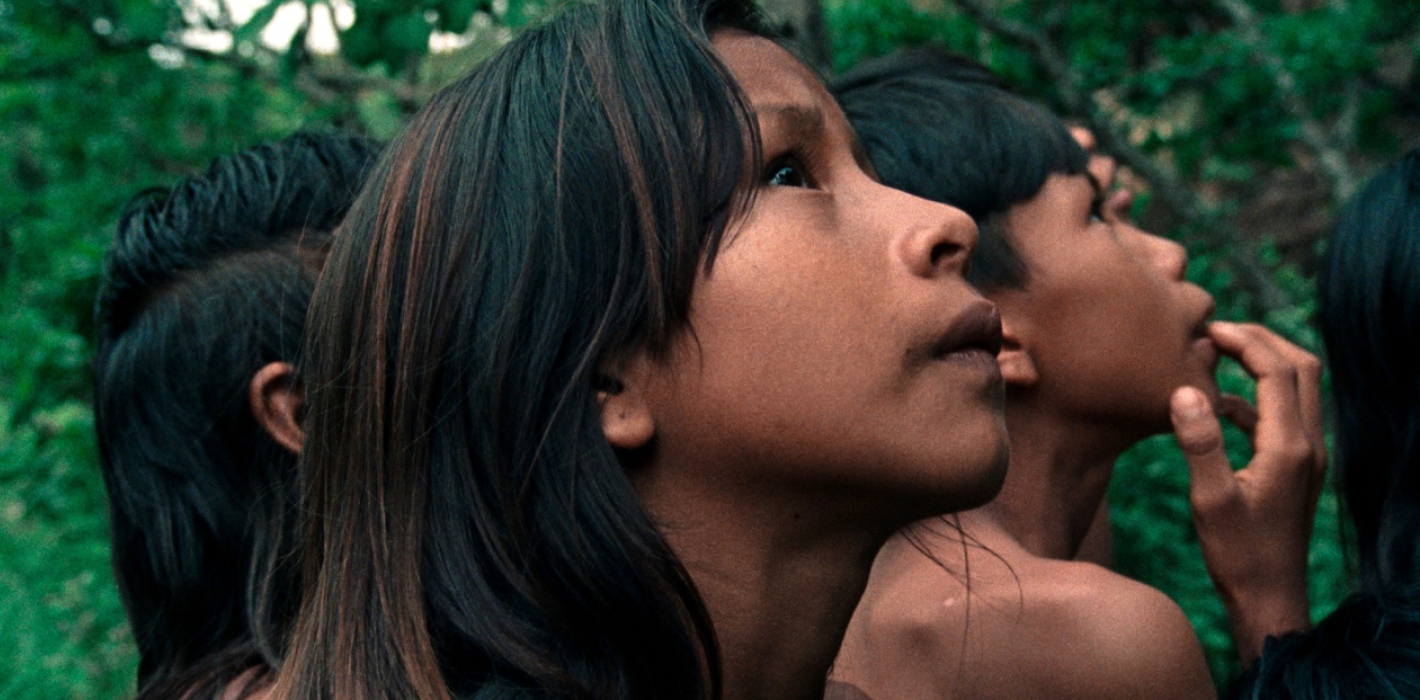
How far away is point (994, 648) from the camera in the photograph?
2225 millimetres

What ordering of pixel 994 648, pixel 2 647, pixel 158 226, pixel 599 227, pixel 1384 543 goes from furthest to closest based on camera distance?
pixel 2 647
pixel 158 226
pixel 1384 543
pixel 994 648
pixel 599 227

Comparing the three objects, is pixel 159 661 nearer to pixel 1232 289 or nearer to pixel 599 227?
pixel 599 227

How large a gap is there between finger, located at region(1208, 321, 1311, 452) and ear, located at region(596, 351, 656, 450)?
1560 millimetres

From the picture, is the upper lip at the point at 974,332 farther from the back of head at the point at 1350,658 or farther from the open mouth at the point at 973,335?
the back of head at the point at 1350,658

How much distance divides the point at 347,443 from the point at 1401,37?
14.5ft

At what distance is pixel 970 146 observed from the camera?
273 cm

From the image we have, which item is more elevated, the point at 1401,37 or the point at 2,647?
the point at 1401,37

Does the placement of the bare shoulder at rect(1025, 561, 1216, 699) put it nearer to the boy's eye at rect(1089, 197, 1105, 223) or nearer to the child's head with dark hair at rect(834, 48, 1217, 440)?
the child's head with dark hair at rect(834, 48, 1217, 440)

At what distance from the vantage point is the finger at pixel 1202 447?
255cm

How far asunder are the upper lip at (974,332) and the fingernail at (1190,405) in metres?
0.92

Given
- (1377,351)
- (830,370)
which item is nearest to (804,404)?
(830,370)

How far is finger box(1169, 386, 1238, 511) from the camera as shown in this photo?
255cm

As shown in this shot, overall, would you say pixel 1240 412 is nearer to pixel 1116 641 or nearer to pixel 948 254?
pixel 1116 641

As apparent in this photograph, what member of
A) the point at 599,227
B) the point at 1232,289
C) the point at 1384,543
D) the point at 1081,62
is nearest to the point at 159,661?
the point at 599,227
